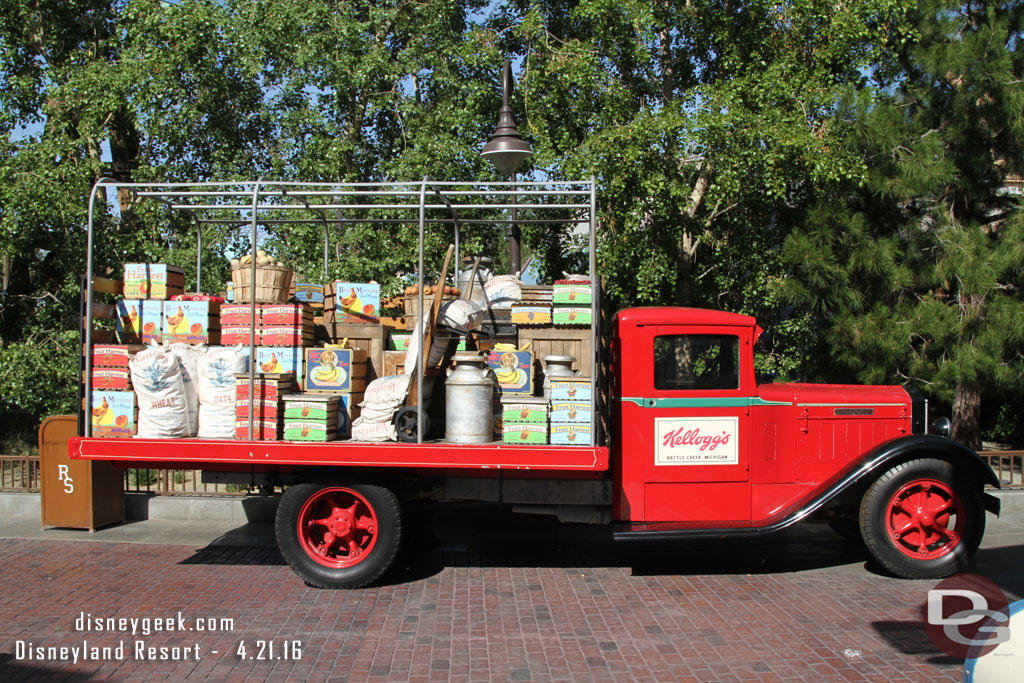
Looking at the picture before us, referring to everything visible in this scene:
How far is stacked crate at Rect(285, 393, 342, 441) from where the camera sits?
5863 mm

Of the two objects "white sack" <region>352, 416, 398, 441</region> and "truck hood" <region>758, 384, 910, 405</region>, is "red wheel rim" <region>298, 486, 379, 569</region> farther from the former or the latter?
"truck hood" <region>758, 384, 910, 405</region>

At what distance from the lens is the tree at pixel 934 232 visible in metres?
8.26

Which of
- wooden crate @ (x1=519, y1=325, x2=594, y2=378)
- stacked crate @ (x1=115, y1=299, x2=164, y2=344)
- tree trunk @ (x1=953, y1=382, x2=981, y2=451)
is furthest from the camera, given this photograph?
tree trunk @ (x1=953, y1=382, x2=981, y2=451)

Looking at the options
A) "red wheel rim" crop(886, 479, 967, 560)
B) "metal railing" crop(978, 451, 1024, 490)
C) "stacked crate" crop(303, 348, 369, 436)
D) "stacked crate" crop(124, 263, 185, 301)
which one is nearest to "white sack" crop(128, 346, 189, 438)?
"stacked crate" crop(124, 263, 185, 301)

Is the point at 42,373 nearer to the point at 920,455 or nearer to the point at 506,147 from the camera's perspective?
the point at 506,147

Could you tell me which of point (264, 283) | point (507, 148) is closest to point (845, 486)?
point (507, 148)

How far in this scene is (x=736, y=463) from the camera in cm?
611

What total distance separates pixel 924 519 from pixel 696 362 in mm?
2108

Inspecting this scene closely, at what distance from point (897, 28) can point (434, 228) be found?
607 centimetres

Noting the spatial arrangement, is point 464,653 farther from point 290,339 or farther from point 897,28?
point 897,28

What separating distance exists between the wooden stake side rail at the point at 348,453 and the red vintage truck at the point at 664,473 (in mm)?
15

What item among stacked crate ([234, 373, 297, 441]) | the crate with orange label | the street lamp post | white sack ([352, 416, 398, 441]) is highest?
the street lamp post

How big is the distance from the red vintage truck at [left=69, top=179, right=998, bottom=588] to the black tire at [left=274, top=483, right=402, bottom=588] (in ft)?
0.03

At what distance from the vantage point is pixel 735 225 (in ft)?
31.3
